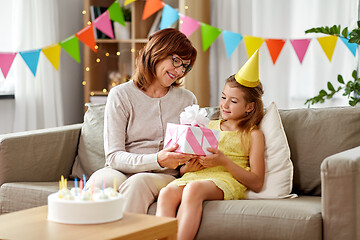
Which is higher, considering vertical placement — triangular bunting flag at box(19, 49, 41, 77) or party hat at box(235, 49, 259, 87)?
triangular bunting flag at box(19, 49, 41, 77)

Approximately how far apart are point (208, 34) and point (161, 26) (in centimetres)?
33

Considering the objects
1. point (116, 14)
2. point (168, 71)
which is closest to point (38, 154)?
point (168, 71)

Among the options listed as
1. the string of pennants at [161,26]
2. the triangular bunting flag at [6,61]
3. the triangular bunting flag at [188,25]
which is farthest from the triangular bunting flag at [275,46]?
the triangular bunting flag at [6,61]

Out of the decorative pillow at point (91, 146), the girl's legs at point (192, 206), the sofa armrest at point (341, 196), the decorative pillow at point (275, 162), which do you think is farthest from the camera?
the decorative pillow at point (91, 146)

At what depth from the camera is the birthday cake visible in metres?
1.57

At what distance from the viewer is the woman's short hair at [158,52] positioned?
2.45 m

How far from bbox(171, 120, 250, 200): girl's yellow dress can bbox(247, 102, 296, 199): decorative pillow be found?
0.08 meters

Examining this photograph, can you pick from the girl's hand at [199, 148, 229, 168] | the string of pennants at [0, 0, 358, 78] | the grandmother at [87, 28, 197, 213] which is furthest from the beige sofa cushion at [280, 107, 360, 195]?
the string of pennants at [0, 0, 358, 78]

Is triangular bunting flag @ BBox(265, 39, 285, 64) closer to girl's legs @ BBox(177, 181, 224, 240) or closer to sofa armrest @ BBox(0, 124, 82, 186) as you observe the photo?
sofa armrest @ BBox(0, 124, 82, 186)

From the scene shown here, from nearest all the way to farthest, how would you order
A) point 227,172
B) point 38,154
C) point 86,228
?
point 86,228 → point 227,172 → point 38,154

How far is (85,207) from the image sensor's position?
157 centimetres

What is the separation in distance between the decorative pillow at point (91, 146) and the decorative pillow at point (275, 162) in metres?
0.81

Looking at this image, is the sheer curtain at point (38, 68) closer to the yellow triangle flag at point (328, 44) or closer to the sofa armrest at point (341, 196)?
the yellow triangle flag at point (328, 44)

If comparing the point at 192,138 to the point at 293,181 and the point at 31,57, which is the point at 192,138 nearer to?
the point at 293,181
